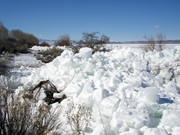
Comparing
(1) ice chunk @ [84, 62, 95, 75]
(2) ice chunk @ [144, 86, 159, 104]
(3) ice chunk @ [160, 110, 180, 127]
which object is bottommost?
(3) ice chunk @ [160, 110, 180, 127]

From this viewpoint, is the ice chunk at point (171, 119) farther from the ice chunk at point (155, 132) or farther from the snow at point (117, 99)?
the ice chunk at point (155, 132)

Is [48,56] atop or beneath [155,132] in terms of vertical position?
atop

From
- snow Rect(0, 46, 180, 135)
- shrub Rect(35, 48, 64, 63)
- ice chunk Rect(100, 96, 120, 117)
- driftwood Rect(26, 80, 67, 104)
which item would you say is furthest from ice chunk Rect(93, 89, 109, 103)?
shrub Rect(35, 48, 64, 63)

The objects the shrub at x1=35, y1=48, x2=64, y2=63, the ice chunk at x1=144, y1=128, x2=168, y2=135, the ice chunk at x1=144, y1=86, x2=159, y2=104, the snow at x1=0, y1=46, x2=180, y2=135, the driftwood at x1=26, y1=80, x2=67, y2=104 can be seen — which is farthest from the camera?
the shrub at x1=35, y1=48, x2=64, y2=63

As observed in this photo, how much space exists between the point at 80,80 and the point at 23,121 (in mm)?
2102

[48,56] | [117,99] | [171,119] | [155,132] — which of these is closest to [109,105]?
[117,99]

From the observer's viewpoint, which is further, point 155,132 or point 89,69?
point 89,69

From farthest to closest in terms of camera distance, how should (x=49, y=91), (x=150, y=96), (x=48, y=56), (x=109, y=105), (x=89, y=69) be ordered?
(x=48, y=56)
(x=89, y=69)
(x=49, y=91)
(x=150, y=96)
(x=109, y=105)

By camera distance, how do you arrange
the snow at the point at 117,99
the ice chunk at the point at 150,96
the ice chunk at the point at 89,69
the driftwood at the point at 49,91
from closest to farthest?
the snow at the point at 117,99 < the ice chunk at the point at 150,96 < the driftwood at the point at 49,91 < the ice chunk at the point at 89,69

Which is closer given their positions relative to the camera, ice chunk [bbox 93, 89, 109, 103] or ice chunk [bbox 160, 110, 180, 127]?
ice chunk [bbox 160, 110, 180, 127]

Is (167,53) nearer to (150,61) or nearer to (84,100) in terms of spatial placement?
(150,61)

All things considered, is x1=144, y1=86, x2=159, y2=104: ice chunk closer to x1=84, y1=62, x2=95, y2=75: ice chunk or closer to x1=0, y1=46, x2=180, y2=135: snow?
x1=0, y1=46, x2=180, y2=135: snow

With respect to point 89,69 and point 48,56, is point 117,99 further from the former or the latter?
point 48,56

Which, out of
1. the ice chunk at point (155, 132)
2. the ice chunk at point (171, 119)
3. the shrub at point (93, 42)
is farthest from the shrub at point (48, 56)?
the ice chunk at point (155, 132)
